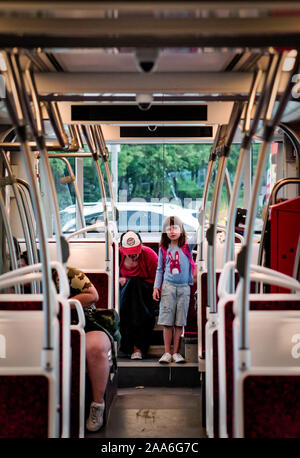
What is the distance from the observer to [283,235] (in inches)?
189

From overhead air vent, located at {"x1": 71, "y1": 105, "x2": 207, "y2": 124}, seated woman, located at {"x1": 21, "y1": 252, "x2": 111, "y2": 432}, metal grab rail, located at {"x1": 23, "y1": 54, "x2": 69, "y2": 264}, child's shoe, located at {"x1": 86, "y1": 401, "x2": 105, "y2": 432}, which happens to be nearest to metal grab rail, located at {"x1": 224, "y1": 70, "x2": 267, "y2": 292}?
metal grab rail, located at {"x1": 23, "y1": 54, "x2": 69, "y2": 264}

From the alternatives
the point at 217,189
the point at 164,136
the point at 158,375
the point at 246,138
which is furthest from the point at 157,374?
the point at 246,138

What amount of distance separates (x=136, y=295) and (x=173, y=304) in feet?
1.87

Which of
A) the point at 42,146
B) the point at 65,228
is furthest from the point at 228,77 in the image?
the point at 65,228

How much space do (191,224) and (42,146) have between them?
6126 millimetres

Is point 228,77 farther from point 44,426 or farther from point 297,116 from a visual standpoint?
point 297,116

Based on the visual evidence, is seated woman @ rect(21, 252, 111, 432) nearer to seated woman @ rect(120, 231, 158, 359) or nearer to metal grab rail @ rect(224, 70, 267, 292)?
metal grab rail @ rect(224, 70, 267, 292)

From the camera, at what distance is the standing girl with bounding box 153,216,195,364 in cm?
562

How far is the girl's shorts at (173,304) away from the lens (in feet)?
18.4

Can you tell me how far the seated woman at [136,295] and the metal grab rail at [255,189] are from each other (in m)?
3.43

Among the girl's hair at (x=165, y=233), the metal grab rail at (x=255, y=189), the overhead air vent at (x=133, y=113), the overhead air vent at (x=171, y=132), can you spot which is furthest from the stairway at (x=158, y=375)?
the metal grab rail at (x=255, y=189)

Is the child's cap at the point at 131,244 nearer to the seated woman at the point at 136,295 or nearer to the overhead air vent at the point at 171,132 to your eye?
the seated woman at the point at 136,295

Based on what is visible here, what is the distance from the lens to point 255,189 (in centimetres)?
238

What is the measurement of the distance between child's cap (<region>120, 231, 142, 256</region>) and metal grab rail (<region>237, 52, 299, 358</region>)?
3.53m
